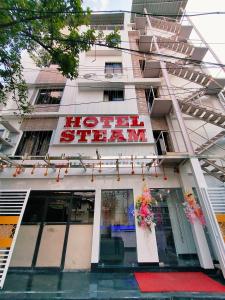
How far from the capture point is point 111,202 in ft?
21.4

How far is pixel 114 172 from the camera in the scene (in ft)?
22.6

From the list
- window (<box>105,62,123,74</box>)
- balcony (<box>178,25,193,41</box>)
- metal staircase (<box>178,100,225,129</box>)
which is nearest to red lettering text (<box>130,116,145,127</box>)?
metal staircase (<box>178,100,225,129</box>)

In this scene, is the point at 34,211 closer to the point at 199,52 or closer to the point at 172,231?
the point at 172,231

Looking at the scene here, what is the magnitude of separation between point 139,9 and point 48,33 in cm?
1048

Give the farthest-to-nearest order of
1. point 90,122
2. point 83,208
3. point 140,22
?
point 140,22
point 90,122
point 83,208

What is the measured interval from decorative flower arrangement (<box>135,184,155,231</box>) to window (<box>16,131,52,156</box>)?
487cm

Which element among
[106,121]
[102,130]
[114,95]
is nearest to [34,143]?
[102,130]

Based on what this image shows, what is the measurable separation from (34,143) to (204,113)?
793 centimetres

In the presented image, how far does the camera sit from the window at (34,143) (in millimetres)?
7863

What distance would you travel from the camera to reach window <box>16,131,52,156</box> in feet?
25.8

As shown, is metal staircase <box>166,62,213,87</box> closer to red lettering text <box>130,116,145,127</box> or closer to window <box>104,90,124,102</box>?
window <box>104,90,124,102</box>

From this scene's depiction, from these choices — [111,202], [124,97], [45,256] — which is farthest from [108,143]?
[45,256]

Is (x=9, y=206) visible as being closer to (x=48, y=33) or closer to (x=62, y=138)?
(x=62, y=138)

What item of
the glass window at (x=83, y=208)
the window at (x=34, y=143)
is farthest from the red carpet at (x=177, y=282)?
the window at (x=34, y=143)
